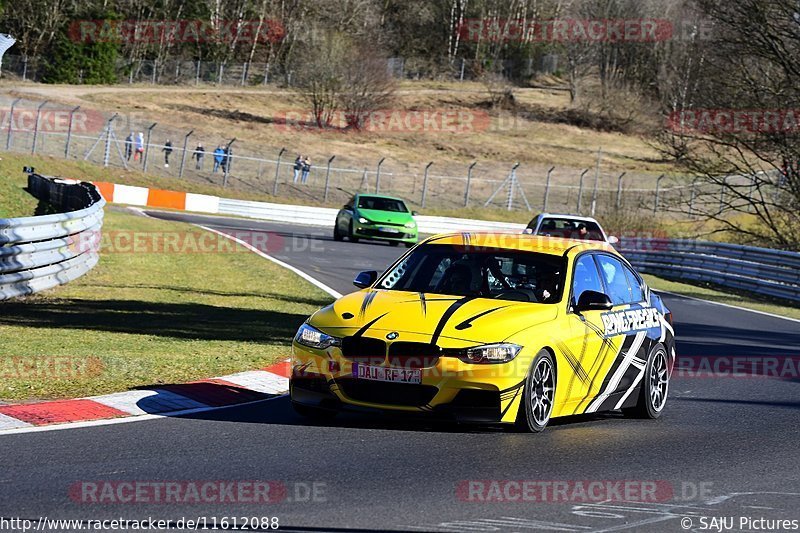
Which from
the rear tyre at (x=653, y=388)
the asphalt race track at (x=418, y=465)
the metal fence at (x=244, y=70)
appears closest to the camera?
the asphalt race track at (x=418, y=465)

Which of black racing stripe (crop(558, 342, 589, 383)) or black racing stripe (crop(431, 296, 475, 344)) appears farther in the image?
black racing stripe (crop(558, 342, 589, 383))

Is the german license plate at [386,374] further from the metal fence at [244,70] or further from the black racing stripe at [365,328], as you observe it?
the metal fence at [244,70]

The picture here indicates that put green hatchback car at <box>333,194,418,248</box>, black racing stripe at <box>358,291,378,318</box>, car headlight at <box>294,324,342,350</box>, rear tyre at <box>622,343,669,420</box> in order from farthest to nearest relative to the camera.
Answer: green hatchback car at <box>333,194,418,248</box> → rear tyre at <box>622,343,669,420</box> → black racing stripe at <box>358,291,378,318</box> → car headlight at <box>294,324,342,350</box>

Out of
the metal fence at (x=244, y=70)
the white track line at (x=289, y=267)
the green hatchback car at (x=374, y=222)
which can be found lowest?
the white track line at (x=289, y=267)

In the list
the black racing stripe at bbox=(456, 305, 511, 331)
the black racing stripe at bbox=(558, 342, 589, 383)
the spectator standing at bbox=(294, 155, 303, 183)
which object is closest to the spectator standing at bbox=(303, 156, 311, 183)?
the spectator standing at bbox=(294, 155, 303, 183)

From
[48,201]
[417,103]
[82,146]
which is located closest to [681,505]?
[48,201]

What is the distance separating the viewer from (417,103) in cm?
8444

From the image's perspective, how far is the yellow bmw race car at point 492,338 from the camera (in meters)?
8.72

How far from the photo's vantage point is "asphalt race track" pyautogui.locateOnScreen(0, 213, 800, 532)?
643 cm

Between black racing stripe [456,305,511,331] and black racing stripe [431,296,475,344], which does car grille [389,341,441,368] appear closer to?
black racing stripe [431,296,475,344]

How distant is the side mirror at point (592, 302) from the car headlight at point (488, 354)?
4.04ft

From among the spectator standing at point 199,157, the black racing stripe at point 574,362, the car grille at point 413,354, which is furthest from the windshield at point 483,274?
the spectator standing at point 199,157

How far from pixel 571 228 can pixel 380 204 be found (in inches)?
459

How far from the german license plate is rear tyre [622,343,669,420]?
8.55 ft
